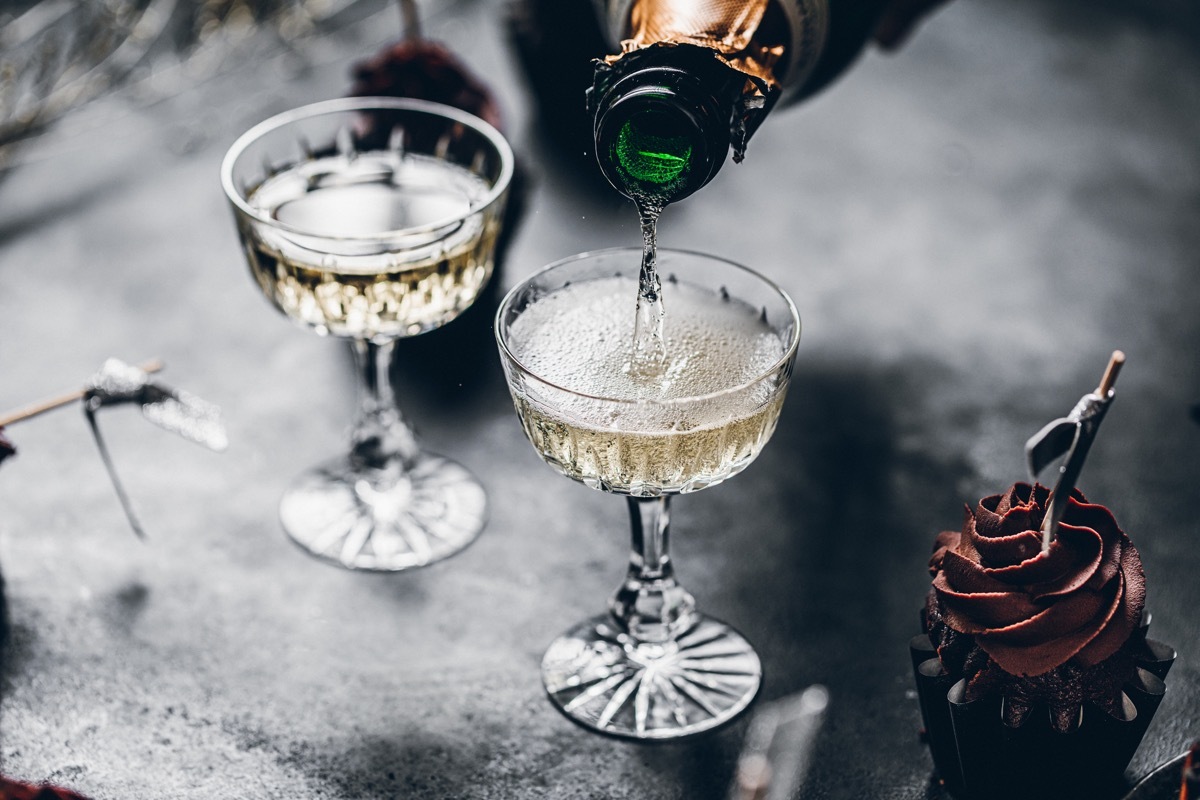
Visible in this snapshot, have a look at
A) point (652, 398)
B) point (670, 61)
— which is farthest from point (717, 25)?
point (652, 398)

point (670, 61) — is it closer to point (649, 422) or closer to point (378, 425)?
point (649, 422)

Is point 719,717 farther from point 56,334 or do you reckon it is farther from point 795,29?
point 56,334

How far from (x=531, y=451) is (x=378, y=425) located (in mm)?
120

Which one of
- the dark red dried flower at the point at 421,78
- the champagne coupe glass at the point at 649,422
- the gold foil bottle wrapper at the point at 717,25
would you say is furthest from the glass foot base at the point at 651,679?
the dark red dried flower at the point at 421,78

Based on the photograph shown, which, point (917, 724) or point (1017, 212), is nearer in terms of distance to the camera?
point (917, 724)

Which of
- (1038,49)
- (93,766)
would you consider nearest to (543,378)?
(93,766)

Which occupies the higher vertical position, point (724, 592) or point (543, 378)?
point (543, 378)

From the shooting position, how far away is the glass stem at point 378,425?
1.04 metres

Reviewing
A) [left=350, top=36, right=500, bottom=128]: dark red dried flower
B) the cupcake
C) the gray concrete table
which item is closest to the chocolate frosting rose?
the cupcake

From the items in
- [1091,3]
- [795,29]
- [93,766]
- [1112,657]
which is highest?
[795,29]

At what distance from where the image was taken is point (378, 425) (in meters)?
1.05

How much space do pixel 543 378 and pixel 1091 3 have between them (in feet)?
4.30

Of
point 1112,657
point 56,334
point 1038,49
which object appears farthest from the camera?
point 1038,49

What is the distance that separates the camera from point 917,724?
0.83 metres
